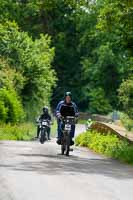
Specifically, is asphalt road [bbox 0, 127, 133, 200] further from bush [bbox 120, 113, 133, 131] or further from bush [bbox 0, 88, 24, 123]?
bush [bbox 0, 88, 24, 123]

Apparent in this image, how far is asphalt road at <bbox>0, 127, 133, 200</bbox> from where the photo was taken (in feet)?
37.0

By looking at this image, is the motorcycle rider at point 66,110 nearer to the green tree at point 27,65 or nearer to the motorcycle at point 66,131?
the motorcycle at point 66,131

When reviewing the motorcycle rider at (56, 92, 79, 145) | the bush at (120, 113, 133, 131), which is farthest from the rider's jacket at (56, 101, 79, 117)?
the bush at (120, 113, 133, 131)

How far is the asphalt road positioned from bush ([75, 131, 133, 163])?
1.81m

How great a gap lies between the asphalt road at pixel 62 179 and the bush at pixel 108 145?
1.81m

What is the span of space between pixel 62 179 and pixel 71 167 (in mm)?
2812

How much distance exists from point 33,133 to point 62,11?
50224 mm

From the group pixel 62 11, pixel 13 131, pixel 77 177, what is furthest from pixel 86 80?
pixel 77 177

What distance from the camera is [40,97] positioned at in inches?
1925

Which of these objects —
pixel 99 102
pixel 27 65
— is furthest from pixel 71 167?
pixel 99 102

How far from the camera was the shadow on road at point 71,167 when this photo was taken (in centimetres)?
1498

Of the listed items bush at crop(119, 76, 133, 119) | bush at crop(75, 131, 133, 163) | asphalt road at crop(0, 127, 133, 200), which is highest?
bush at crop(119, 76, 133, 119)

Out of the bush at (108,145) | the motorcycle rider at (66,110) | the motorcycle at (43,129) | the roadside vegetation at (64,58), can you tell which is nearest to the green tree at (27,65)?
the roadside vegetation at (64,58)

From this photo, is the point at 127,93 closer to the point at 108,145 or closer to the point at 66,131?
the point at 108,145
